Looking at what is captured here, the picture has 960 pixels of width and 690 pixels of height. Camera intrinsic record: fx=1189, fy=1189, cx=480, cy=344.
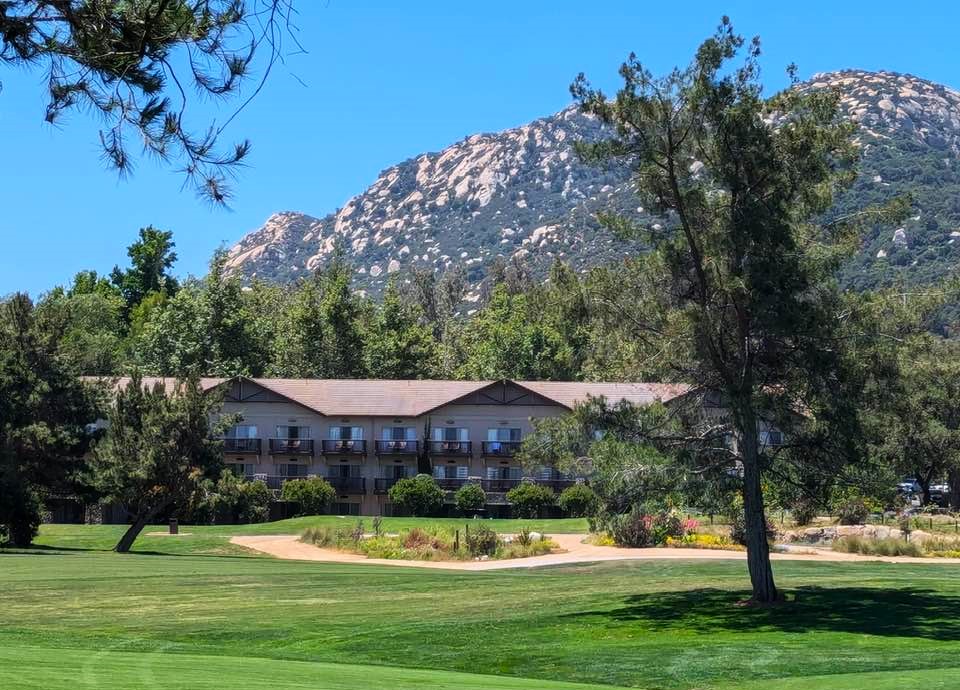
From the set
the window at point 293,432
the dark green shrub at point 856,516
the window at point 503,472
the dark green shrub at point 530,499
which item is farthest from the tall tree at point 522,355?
the dark green shrub at point 856,516

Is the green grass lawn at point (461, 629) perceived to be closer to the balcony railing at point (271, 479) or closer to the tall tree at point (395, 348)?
the balcony railing at point (271, 479)

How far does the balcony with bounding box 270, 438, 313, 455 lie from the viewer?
6800cm

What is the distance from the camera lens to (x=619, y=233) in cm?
2423

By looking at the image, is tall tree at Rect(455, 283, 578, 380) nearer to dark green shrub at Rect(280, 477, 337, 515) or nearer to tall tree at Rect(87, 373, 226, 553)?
dark green shrub at Rect(280, 477, 337, 515)

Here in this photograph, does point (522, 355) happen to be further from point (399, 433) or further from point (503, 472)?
point (399, 433)

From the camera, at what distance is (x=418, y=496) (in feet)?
196

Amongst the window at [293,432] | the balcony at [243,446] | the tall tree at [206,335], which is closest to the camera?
the balcony at [243,446]

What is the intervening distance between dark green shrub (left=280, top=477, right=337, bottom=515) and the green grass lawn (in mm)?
28067

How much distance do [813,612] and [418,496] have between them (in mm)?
38023

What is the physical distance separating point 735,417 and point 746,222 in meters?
3.67

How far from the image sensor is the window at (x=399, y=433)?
68.2 metres

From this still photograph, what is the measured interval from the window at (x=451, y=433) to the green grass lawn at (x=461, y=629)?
3584 cm

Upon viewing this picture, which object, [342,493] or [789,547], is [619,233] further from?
[342,493]

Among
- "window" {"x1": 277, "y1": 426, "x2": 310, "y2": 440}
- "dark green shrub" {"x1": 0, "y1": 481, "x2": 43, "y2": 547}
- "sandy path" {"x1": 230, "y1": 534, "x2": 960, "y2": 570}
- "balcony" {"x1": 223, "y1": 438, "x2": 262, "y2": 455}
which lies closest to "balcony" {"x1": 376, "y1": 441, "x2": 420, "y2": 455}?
"window" {"x1": 277, "y1": 426, "x2": 310, "y2": 440}
